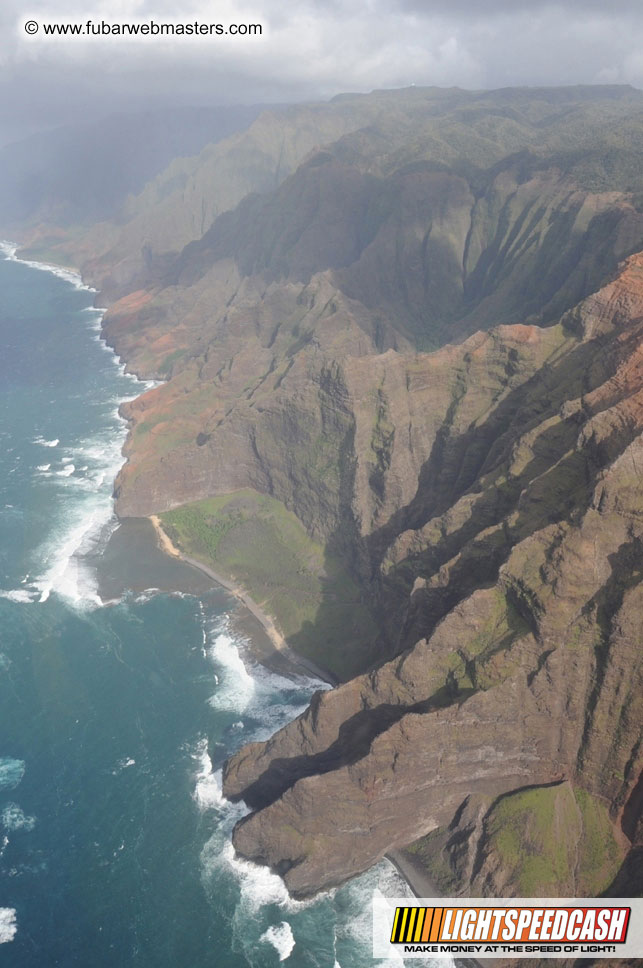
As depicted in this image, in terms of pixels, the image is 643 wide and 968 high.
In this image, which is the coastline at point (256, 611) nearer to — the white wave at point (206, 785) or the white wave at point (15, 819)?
the white wave at point (206, 785)

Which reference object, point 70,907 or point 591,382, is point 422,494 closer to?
point 591,382

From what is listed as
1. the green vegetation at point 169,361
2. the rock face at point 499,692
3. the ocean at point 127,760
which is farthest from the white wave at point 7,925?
the green vegetation at point 169,361

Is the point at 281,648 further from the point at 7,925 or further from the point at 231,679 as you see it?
the point at 7,925

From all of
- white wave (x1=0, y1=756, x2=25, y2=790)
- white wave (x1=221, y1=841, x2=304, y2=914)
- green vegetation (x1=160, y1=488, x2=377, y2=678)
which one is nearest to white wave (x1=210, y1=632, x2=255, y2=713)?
Answer: green vegetation (x1=160, y1=488, x2=377, y2=678)

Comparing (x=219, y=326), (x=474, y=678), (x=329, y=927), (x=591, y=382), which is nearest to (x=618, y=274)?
(x=591, y=382)

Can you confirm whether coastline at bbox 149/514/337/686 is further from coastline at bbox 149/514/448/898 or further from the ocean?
the ocean

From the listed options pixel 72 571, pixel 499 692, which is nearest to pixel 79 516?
pixel 72 571
